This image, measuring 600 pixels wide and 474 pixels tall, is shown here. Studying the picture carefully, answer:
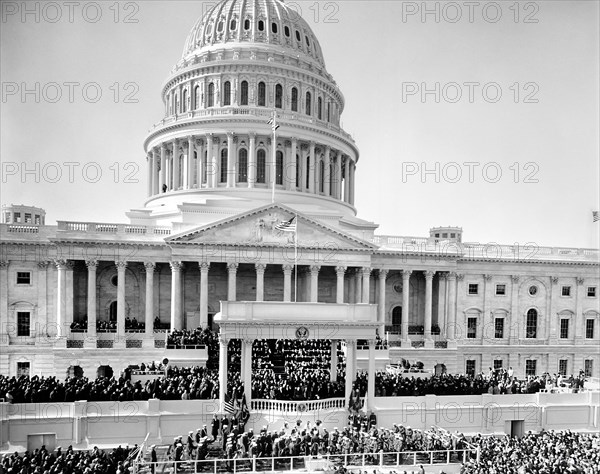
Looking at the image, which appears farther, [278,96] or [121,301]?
[278,96]

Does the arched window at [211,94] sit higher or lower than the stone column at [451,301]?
higher

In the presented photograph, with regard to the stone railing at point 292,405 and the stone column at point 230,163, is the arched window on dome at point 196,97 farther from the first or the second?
the stone railing at point 292,405

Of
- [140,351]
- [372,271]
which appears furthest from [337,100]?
[140,351]

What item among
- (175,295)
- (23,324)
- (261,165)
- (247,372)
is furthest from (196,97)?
(247,372)

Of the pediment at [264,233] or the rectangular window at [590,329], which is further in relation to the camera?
the rectangular window at [590,329]

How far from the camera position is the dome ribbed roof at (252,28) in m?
60.6

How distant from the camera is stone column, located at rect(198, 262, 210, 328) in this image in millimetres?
43062

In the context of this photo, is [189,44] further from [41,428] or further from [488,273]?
[41,428]

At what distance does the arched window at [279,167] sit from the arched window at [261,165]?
1.35 meters

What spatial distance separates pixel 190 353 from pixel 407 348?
66.6 feet

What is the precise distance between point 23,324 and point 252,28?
135 ft

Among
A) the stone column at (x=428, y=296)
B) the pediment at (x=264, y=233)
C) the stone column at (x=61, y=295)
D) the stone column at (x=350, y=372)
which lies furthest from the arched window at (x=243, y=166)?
the stone column at (x=350, y=372)

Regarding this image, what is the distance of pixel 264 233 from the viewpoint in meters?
43.8

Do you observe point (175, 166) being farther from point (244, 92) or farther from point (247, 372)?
point (247, 372)
